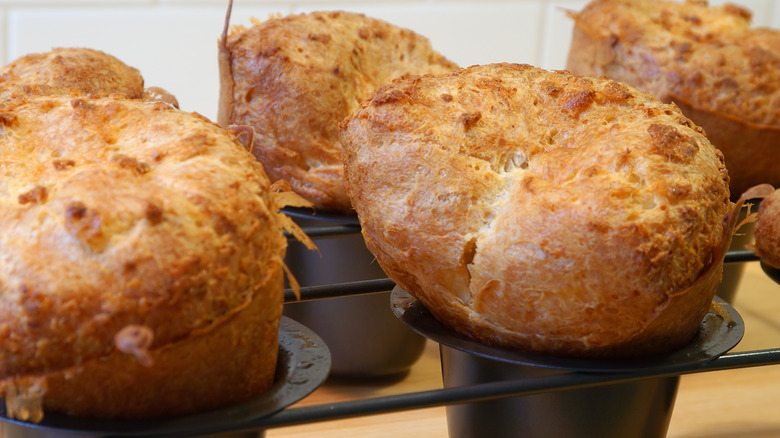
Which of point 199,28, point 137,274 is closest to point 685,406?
point 137,274

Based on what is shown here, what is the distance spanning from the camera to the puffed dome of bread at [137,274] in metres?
0.61

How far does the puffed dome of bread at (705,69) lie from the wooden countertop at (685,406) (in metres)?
0.30

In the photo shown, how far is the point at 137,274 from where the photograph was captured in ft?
2.02

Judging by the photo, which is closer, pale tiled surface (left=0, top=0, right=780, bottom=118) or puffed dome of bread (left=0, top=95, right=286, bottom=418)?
puffed dome of bread (left=0, top=95, right=286, bottom=418)

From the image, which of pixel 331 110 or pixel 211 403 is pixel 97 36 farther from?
pixel 211 403

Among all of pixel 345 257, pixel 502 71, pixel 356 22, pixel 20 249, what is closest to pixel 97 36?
pixel 356 22

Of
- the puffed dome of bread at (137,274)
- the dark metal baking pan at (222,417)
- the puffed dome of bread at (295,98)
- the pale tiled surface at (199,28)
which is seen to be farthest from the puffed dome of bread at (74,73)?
the pale tiled surface at (199,28)

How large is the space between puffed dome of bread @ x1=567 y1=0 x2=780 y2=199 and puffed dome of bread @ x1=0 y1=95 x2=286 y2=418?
0.80m

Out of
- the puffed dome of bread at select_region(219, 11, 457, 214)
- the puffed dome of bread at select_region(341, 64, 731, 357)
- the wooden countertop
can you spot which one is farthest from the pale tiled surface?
the puffed dome of bread at select_region(341, 64, 731, 357)

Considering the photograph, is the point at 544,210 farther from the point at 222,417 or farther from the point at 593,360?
the point at 222,417

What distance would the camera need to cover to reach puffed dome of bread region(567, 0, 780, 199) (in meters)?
1.29

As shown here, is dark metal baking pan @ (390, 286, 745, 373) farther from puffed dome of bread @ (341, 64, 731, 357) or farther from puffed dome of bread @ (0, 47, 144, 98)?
puffed dome of bread @ (0, 47, 144, 98)

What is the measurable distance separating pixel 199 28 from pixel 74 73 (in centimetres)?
109

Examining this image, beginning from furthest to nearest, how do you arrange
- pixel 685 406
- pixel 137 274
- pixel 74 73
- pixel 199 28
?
pixel 199 28, pixel 685 406, pixel 74 73, pixel 137 274
